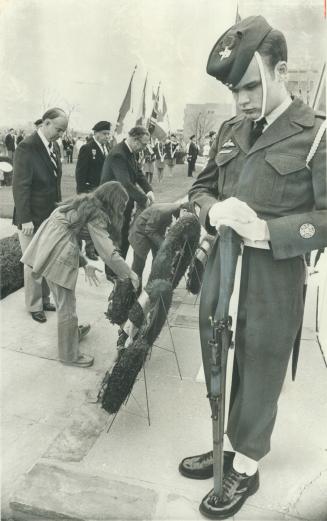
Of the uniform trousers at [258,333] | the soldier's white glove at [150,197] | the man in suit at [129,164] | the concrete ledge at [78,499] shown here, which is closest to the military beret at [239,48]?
the uniform trousers at [258,333]

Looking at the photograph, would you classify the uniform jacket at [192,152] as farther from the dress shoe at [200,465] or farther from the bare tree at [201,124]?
the dress shoe at [200,465]

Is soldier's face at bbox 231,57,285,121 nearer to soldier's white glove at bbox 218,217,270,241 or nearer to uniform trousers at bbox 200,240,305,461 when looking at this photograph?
soldier's white glove at bbox 218,217,270,241

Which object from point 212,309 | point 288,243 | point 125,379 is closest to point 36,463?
point 125,379

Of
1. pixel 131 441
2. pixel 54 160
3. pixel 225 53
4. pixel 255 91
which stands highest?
pixel 225 53

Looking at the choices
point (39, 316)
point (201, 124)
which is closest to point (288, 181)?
point (201, 124)

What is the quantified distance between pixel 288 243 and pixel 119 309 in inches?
66.6

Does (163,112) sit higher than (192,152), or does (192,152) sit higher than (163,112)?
(163,112)

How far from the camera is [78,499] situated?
225 centimetres

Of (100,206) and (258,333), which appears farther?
(100,206)

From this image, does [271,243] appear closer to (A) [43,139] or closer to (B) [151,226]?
(B) [151,226]

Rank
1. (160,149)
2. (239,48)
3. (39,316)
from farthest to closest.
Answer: (160,149), (39,316), (239,48)

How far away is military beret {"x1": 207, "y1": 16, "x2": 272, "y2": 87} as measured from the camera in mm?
1737

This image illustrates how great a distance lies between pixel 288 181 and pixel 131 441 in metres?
1.64

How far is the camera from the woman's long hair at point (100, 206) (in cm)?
336
